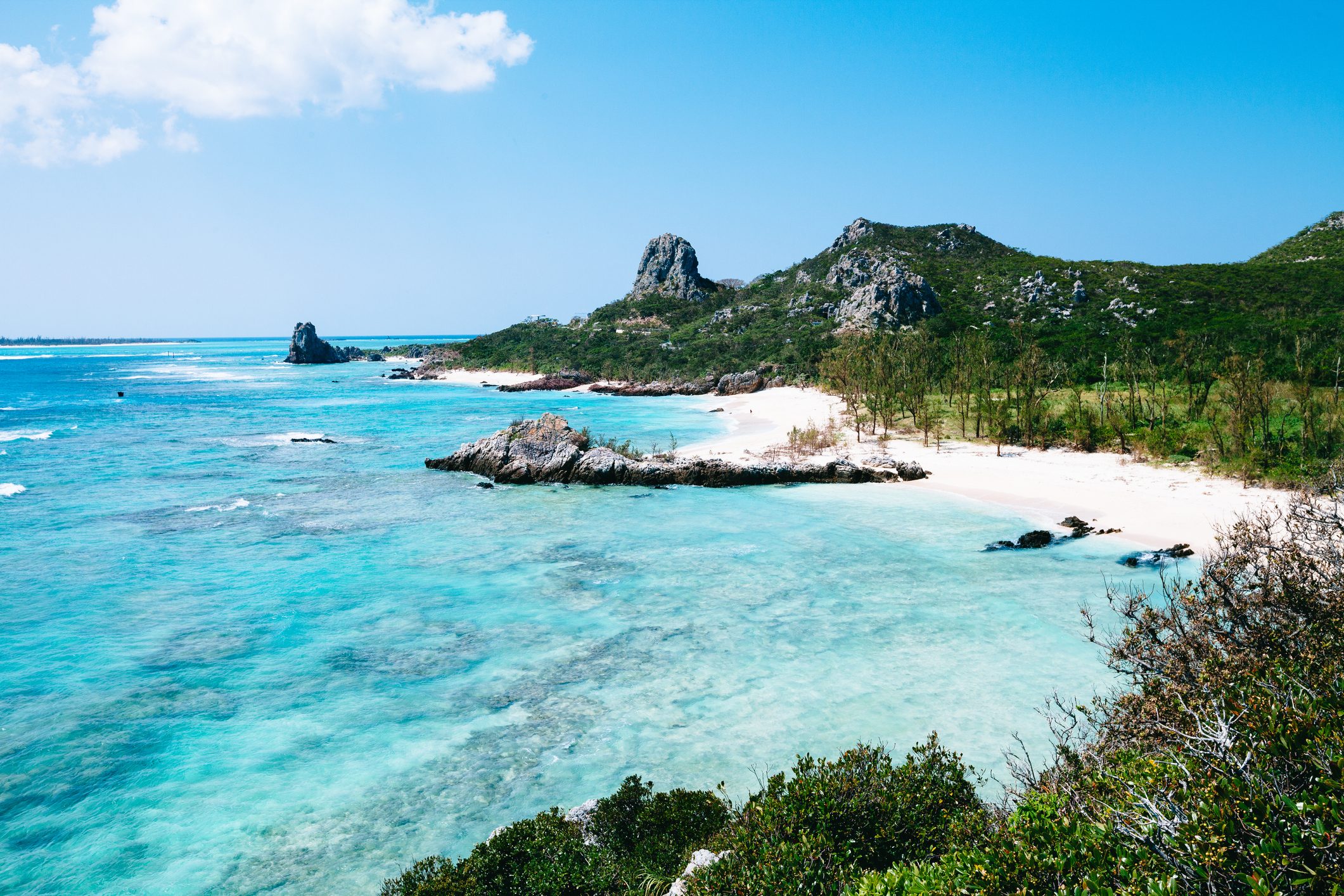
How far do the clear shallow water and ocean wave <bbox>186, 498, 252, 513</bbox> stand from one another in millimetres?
225

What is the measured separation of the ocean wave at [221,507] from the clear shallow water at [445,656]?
225mm

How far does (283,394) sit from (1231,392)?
325 ft

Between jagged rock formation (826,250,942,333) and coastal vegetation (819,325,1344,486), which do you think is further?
jagged rock formation (826,250,942,333)

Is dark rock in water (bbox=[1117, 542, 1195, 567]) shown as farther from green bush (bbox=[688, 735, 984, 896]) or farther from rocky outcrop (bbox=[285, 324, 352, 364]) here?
rocky outcrop (bbox=[285, 324, 352, 364])

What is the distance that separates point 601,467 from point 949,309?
74.1 metres

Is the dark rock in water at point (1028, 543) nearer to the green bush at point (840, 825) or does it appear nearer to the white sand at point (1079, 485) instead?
the white sand at point (1079, 485)

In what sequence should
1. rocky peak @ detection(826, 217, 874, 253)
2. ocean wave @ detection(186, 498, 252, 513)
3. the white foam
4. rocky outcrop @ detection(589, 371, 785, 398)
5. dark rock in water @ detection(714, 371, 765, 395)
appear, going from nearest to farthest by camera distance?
ocean wave @ detection(186, 498, 252, 513)
the white foam
dark rock in water @ detection(714, 371, 765, 395)
rocky outcrop @ detection(589, 371, 785, 398)
rocky peak @ detection(826, 217, 874, 253)

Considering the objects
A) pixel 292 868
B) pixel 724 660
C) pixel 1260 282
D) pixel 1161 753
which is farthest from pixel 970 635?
pixel 1260 282

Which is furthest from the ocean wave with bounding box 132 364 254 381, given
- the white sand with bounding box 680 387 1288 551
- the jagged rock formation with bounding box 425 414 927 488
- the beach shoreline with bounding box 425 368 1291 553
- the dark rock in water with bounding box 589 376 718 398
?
the white sand with bounding box 680 387 1288 551

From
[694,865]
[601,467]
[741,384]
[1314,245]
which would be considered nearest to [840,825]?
[694,865]

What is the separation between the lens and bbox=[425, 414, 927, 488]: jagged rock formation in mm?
34094

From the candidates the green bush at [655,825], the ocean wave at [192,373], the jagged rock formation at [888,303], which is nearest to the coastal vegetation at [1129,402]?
the green bush at [655,825]

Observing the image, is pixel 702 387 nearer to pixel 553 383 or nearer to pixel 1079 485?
pixel 553 383

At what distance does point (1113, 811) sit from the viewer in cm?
521
